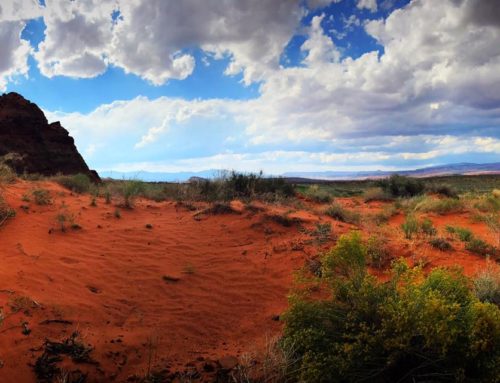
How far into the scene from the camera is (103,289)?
6.12m

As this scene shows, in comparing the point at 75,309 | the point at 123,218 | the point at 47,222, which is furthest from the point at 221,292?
the point at 123,218

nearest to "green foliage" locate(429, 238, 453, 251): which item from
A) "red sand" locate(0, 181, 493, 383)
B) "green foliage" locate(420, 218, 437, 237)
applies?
"red sand" locate(0, 181, 493, 383)

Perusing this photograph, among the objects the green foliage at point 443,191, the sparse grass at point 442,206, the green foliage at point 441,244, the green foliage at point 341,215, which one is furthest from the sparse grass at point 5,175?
the green foliage at point 443,191

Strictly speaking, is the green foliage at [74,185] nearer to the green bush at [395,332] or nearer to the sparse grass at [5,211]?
the sparse grass at [5,211]

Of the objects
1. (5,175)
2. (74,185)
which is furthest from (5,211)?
(74,185)

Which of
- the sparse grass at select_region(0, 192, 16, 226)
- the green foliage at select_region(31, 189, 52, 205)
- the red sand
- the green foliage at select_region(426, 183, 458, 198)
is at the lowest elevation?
the red sand

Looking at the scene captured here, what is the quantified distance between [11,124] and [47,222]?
17246 mm

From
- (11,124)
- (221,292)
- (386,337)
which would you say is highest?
(11,124)

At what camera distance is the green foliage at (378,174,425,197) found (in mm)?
21859

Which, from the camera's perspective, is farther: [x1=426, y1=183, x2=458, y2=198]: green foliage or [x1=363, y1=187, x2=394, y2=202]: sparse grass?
[x1=363, y1=187, x2=394, y2=202]: sparse grass

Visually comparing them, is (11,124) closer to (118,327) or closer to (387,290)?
(118,327)

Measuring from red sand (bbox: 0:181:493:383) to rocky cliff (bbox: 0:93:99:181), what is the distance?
41.0ft

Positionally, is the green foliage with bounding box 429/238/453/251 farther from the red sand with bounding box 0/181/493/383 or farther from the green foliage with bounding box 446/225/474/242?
the green foliage with bounding box 446/225/474/242

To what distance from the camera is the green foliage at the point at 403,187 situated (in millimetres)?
21859
